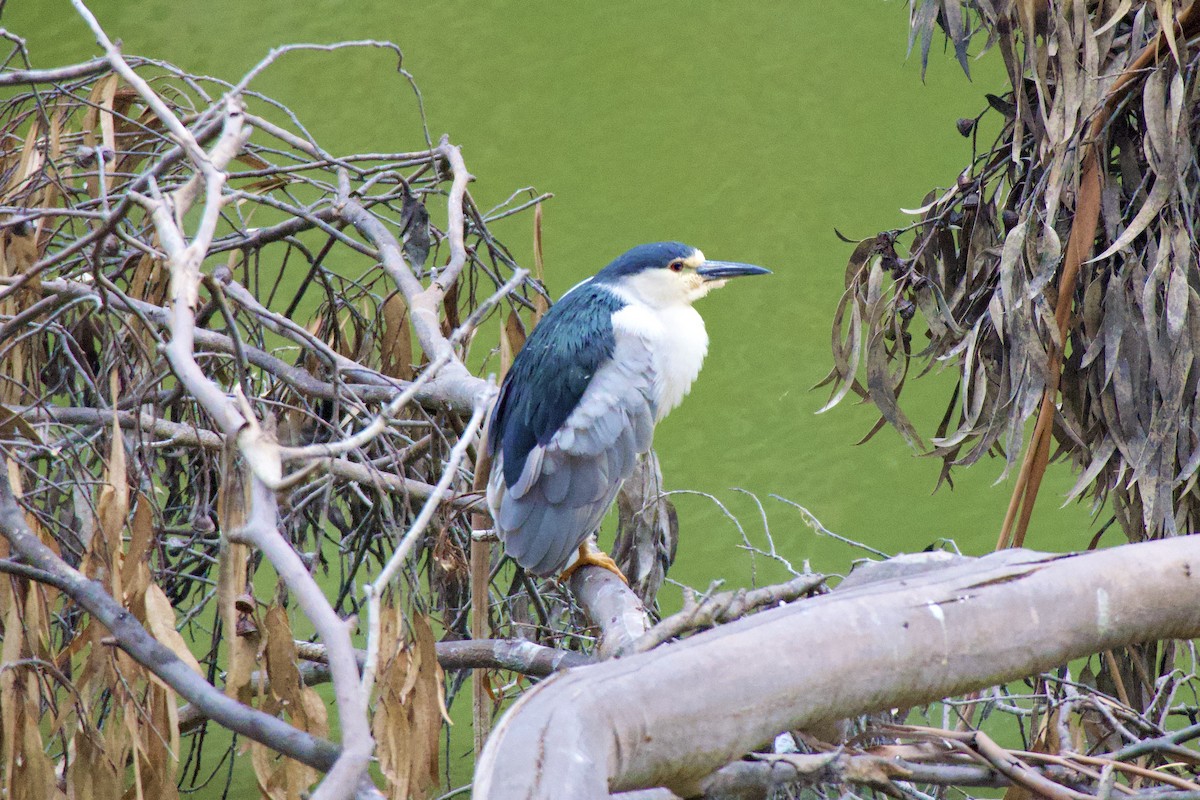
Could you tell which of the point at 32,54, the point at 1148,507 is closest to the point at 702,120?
the point at 32,54

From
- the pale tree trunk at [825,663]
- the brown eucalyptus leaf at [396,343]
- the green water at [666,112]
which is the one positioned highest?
the green water at [666,112]

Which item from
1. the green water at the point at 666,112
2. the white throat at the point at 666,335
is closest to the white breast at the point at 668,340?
the white throat at the point at 666,335

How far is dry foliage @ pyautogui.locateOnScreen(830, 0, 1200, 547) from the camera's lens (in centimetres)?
170

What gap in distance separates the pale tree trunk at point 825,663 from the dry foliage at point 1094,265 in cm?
83

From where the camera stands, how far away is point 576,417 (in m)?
1.80

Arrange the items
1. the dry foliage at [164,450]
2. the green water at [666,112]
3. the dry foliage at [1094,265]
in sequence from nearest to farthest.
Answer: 1. the dry foliage at [164,450]
2. the dry foliage at [1094,265]
3. the green water at [666,112]

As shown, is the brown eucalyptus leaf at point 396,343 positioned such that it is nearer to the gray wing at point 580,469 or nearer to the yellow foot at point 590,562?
the gray wing at point 580,469

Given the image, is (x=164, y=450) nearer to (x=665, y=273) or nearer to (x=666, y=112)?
(x=665, y=273)

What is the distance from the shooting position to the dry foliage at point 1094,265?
1697 millimetres

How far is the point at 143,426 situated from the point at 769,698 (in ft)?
3.16

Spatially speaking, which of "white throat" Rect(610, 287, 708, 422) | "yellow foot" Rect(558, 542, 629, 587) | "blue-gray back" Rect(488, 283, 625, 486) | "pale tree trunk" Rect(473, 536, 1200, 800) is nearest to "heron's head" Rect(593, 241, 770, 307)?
"white throat" Rect(610, 287, 708, 422)

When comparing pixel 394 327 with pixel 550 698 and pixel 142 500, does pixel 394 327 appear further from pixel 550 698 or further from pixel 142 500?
pixel 550 698

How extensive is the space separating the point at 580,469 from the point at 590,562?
138 mm

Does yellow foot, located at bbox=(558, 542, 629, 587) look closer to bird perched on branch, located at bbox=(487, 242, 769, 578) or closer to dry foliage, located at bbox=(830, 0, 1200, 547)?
bird perched on branch, located at bbox=(487, 242, 769, 578)
